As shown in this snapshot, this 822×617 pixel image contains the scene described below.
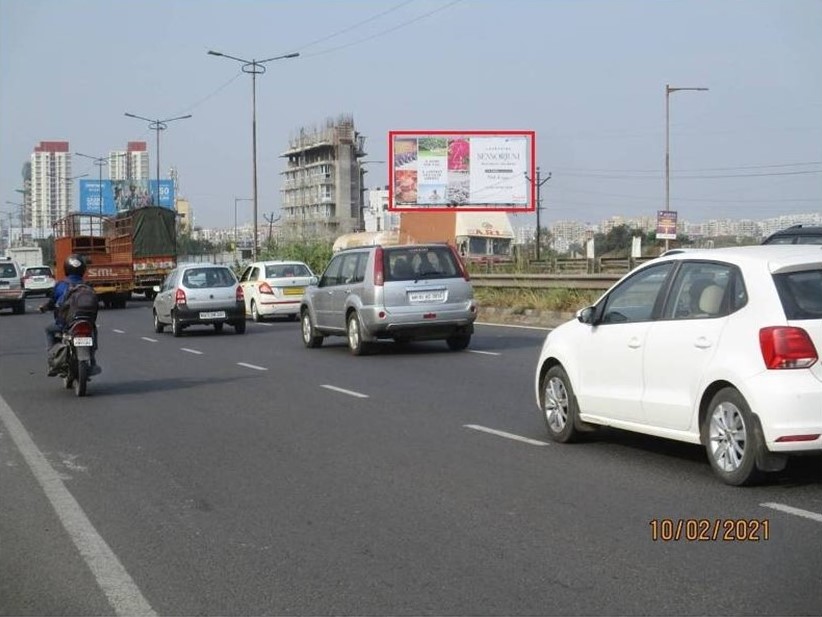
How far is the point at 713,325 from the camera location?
865 cm

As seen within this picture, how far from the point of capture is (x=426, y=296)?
20.7m

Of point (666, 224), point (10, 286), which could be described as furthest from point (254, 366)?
point (666, 224)

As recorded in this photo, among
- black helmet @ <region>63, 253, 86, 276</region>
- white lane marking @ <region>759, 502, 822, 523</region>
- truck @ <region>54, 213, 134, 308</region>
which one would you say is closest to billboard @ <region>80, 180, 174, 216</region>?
truck @ <region>54, 213, 134, 308</region>

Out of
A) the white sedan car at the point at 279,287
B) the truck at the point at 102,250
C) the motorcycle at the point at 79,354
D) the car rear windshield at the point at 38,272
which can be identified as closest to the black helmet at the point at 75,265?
the motorcycle at the point at 79,354

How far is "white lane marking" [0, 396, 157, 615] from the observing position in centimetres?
605

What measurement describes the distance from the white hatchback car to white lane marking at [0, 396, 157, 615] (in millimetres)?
4035

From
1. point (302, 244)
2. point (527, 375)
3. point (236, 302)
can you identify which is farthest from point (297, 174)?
point (527, 375)

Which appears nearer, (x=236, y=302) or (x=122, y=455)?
(x=122, y=455)

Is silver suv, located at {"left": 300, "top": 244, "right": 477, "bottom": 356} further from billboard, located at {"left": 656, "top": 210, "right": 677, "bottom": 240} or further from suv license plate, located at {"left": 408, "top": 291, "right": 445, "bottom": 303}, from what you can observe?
billboard, located at {"left": 656, "top": 210, "right": 677, "bottom": 240}

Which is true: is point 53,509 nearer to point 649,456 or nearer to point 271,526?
point 271,526

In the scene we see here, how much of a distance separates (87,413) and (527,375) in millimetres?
5914

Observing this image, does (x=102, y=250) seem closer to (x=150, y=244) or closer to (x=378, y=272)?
(x=150, y=244)
